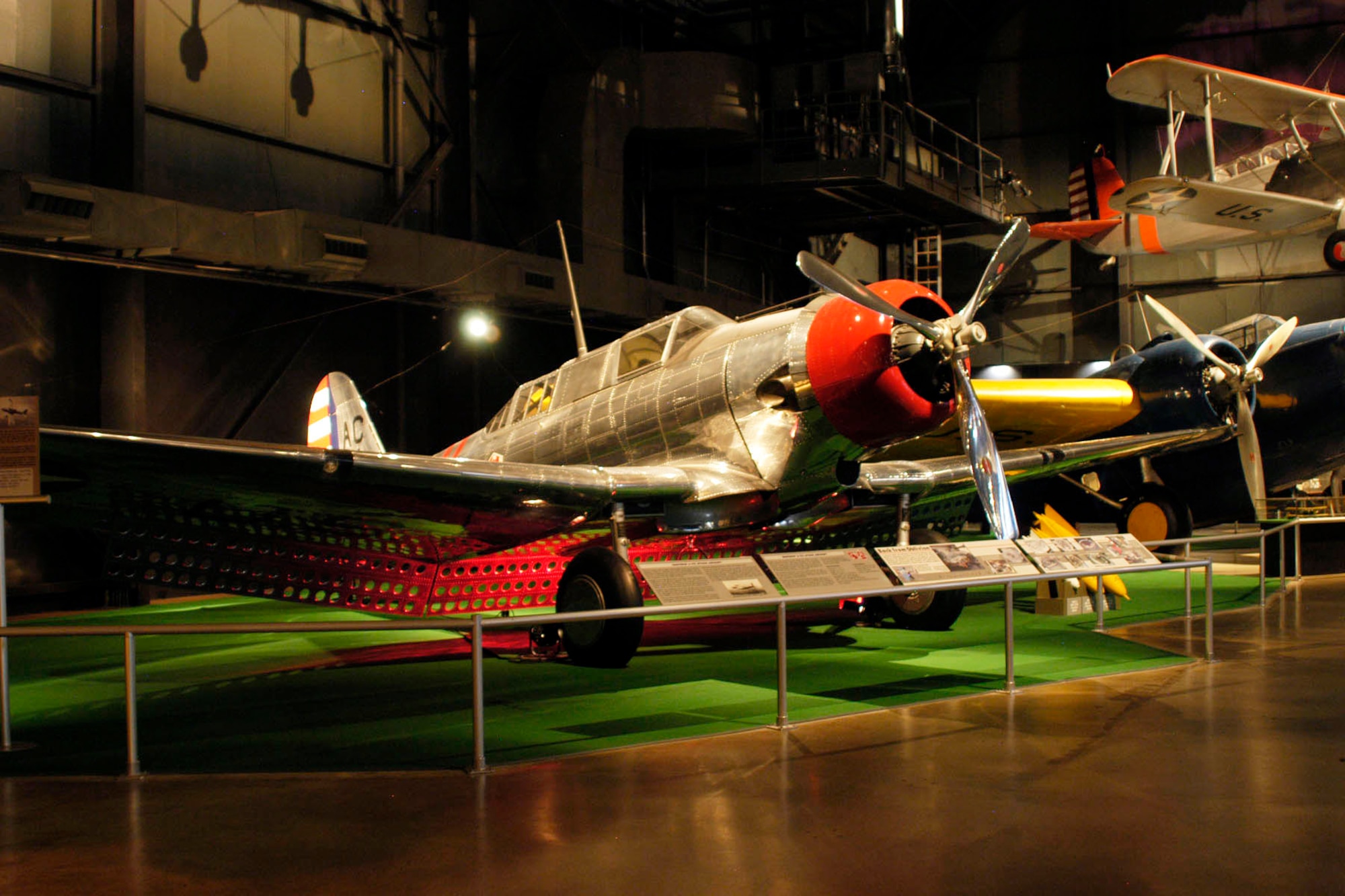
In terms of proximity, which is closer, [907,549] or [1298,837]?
[1298,837]

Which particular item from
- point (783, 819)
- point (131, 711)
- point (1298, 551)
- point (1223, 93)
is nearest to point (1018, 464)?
point (1298, 551)

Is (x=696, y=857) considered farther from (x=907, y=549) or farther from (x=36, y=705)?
(x=36, y=705)

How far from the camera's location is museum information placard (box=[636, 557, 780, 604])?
459 cm

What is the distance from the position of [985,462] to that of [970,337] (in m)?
0.87

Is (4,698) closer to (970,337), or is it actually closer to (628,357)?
(628,357)

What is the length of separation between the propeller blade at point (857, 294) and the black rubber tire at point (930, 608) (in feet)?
8.15

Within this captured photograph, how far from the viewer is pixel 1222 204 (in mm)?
14953

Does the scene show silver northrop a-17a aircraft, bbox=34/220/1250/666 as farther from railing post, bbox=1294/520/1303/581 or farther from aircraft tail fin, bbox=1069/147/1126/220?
aircraft tail fin, bbox=1069/147/1126/220

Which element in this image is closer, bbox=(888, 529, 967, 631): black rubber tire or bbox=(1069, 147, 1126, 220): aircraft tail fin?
bbox=(888, 529, 967, 631): black rubber tire

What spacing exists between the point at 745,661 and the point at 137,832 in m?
4.25

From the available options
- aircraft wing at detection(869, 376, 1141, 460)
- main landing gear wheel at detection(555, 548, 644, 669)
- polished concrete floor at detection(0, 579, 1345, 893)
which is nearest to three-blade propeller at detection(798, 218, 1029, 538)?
polished concrete floor at detection(0, 579, 1345, 893)

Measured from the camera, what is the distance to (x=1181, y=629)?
803 centimetres

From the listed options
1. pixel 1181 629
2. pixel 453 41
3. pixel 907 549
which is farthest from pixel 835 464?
pixel 453 41

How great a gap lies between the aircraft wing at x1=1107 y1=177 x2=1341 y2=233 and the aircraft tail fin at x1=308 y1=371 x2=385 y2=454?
10.2 m
